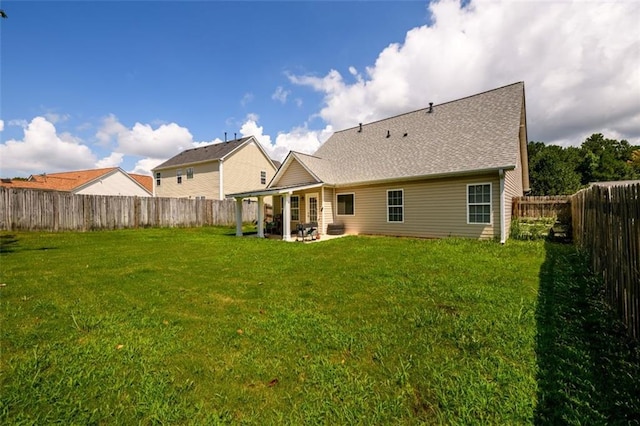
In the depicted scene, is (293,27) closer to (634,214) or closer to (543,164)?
(634,214)

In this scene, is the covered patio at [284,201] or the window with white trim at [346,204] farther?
the window with white trim at [346,204]

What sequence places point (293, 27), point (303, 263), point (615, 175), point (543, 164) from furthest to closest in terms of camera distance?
point (615, 175) → point (543, 164) → point (293, 27) → point (303, 263)

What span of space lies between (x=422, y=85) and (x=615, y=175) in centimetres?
4960

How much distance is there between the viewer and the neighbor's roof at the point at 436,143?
11.4m

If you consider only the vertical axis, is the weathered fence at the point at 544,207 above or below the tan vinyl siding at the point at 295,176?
below

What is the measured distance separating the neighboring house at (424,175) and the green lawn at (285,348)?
549 cm

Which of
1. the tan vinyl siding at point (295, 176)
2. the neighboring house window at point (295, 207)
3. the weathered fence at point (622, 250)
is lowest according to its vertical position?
the weathered fence at point (622, 250)

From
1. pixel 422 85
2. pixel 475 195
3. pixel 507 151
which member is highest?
pixel 422 85

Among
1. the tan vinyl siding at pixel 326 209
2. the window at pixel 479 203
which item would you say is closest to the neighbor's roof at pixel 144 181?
the tan vinyl siding at pixel 326 209

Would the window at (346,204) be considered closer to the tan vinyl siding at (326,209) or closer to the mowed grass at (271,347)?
the tan vinyl siding at (326,209)

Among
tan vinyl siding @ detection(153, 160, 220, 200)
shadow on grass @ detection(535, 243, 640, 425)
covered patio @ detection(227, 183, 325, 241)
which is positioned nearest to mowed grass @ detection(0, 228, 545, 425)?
shadow on grass @ detection(535, 243, 640, 425)

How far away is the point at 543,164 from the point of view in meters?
32.6

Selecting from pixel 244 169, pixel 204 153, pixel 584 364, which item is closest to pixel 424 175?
pixel 584 364

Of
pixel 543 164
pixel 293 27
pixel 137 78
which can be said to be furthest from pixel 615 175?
pixel 137 78
